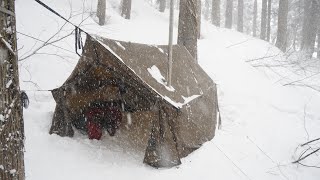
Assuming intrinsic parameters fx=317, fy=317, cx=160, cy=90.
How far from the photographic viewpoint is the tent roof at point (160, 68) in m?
5.32

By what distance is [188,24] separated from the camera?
810 cm

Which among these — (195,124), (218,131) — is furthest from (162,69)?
(218,131)

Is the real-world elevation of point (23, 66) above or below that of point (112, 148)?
above

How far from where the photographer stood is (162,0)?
2200 cm

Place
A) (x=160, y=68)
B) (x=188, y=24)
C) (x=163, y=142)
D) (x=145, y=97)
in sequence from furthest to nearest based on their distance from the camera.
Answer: (x=188, y=24), (x=160, y=68), (x=145, y=97), (x=163, y=142)

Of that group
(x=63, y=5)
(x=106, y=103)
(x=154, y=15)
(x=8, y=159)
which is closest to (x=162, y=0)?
(x=154, y=15)

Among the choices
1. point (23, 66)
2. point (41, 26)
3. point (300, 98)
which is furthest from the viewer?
point (41, 26)

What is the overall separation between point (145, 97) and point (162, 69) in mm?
1053

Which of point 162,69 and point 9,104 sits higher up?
point 9,104

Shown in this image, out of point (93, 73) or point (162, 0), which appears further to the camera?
point (162, 0)

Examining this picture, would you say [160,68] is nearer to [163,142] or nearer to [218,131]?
[163,142]

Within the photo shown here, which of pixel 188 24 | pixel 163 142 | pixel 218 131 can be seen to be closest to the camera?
pixel 163 142

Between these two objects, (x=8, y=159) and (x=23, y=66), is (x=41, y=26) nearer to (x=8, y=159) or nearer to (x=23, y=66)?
(x=23, y=66)

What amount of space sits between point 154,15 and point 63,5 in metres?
6.02
